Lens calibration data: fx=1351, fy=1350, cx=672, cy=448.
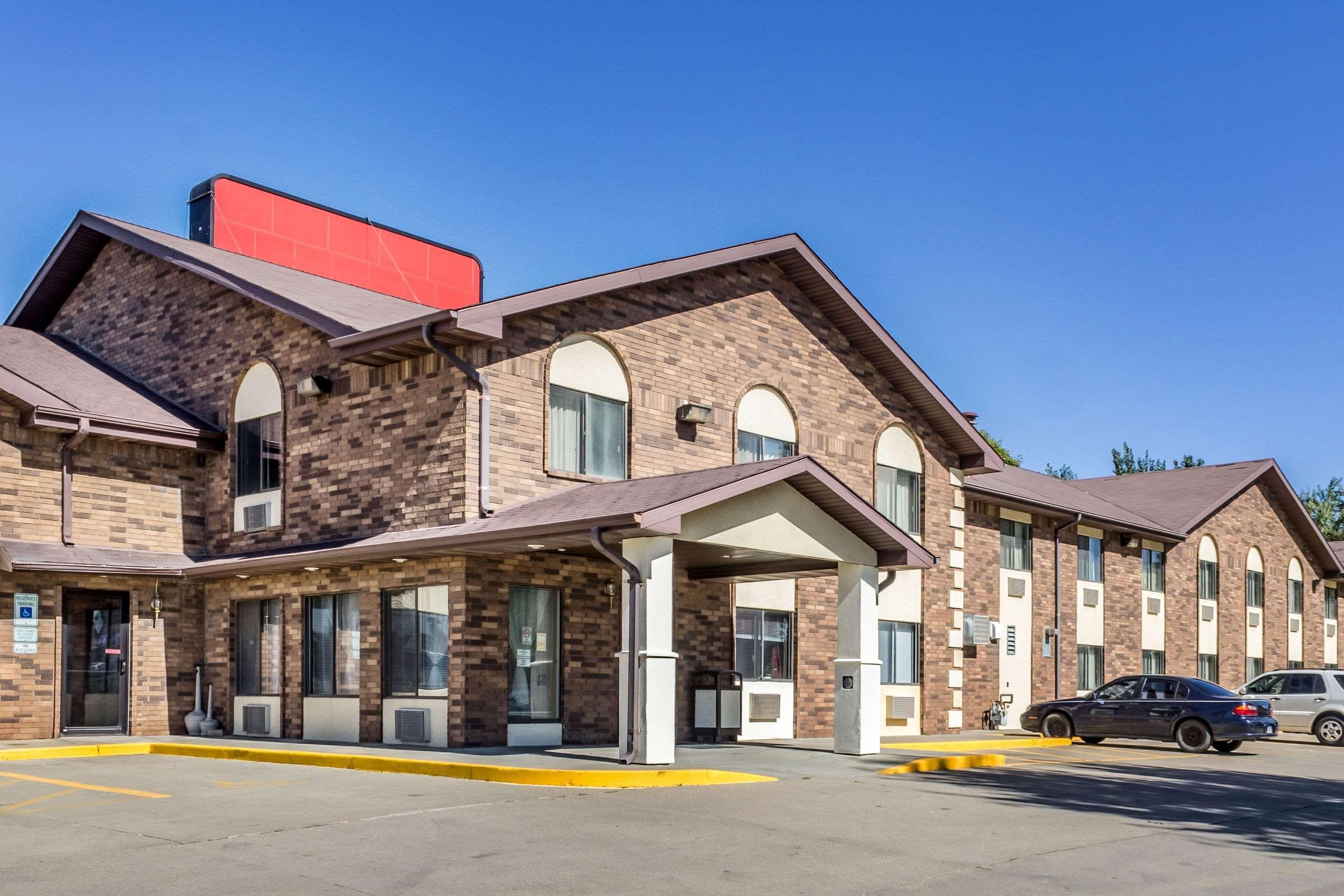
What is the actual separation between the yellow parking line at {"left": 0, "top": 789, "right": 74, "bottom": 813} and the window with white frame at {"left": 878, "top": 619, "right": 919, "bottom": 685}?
47.7 feet

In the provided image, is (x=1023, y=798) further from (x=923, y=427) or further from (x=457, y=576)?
(x=923, y=427)

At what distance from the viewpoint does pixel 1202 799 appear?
14773mm

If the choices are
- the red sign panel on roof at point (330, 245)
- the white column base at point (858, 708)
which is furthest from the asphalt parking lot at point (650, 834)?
the red sign panel on roof at point (330, 245)

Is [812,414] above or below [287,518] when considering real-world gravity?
above

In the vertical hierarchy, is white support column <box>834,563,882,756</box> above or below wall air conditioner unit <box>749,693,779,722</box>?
above

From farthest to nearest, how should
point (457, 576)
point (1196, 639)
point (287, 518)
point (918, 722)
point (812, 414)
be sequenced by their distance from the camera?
point (1196, 639)
point (918, 722)
point (812, 414)
point (287, 518)
point (457, 576)

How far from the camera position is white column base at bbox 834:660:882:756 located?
1844 cm

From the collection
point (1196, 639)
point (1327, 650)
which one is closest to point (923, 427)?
point (1196, 639)

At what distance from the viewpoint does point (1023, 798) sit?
46.9 ft

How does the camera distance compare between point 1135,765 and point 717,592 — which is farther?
point 717,592

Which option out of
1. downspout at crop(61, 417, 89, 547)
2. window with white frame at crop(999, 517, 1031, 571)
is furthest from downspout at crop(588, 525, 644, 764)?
window with white frame at crop(999, 517, 1031, 571)

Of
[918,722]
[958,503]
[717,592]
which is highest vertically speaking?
[958,503]

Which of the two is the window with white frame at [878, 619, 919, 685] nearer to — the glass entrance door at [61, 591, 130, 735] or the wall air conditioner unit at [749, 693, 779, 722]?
the wall air conditioner unit at [749, 693, 779, 722]

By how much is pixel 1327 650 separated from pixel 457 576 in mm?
35405
